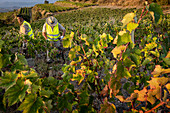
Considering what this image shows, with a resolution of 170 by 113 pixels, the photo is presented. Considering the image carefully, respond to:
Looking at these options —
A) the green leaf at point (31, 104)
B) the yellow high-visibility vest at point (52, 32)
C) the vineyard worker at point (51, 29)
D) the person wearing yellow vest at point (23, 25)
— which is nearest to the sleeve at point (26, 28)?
the person wearing yellow vest at point (23, 25)

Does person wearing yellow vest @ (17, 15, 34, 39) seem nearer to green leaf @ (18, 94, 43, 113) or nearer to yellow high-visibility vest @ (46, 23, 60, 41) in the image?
yellow high-visibility vest @ (46, 23, 60, 41)

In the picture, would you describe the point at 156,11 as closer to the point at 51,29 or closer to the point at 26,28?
the point at 51,29

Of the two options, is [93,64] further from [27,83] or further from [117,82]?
[27,83]

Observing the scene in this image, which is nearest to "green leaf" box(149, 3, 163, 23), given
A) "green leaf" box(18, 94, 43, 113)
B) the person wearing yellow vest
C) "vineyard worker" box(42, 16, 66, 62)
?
"green leaf" box(18, 94, 43, 113)

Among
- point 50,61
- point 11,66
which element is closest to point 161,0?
point 50,61

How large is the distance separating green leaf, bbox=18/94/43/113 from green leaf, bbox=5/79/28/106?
4 cm

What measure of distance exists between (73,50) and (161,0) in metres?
42.3

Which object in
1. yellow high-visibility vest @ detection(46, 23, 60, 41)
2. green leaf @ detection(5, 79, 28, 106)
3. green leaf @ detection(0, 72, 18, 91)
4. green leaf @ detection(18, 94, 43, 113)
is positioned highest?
yellow high-visibility vest @ detection(46, 23, 60, 41)

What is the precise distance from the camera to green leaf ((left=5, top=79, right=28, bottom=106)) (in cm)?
67

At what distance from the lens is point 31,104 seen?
0.69 meters

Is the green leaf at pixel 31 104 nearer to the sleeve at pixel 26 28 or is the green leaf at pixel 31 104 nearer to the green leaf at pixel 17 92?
the green leaf at pixel 17 92

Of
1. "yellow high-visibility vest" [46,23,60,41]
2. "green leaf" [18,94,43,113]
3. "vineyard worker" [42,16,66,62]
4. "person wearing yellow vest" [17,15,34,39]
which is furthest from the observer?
"person wearing yellow vest" [17,15,34,39]

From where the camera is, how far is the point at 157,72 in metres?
0.87

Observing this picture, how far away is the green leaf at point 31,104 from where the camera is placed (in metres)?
0.67
